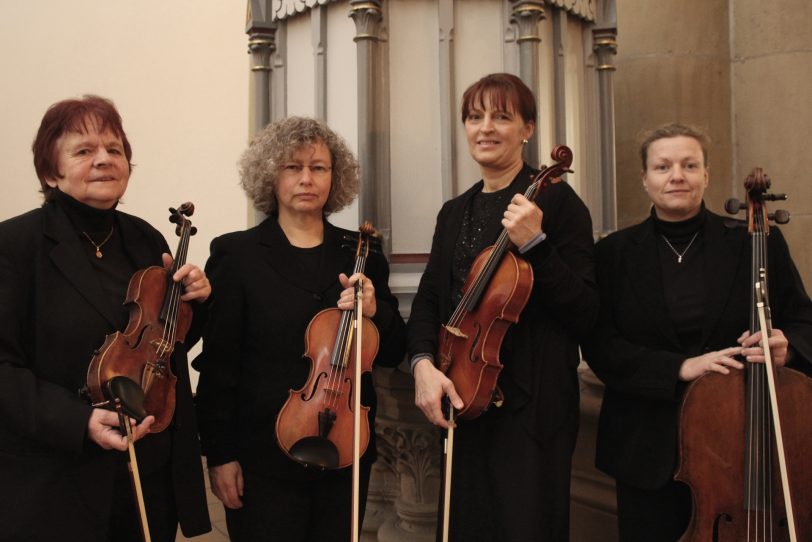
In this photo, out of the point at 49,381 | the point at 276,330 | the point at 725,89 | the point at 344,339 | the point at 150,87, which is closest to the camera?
the point at 49,381

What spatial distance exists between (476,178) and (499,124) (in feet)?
1.66

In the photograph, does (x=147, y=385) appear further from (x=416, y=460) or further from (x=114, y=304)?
(x=416, y=460)

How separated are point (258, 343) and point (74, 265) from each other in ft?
1.51

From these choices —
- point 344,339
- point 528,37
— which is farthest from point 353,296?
point 528,37

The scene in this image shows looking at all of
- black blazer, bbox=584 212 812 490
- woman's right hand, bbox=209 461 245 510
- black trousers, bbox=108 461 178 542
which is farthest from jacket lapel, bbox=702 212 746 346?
black trousers, bbox=108 461 178 542

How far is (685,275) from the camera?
6.44ft

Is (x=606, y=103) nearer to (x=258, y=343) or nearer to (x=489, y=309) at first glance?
(x=489, y=309)

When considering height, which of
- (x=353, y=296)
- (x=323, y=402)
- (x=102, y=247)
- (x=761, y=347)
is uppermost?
(x=102, y=247)

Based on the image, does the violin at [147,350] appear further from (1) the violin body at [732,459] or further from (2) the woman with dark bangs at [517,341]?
(1) the violin body at [732,459]

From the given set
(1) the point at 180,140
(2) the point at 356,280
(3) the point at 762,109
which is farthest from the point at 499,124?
(1) the point at 180,140

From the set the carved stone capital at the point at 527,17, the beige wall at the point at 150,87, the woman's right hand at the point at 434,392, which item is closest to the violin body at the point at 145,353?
the woman's right hand at the point at 434,392

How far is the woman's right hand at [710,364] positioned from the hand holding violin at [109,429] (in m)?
1.08

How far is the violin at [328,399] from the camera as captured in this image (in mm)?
1839

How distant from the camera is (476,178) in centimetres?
248
